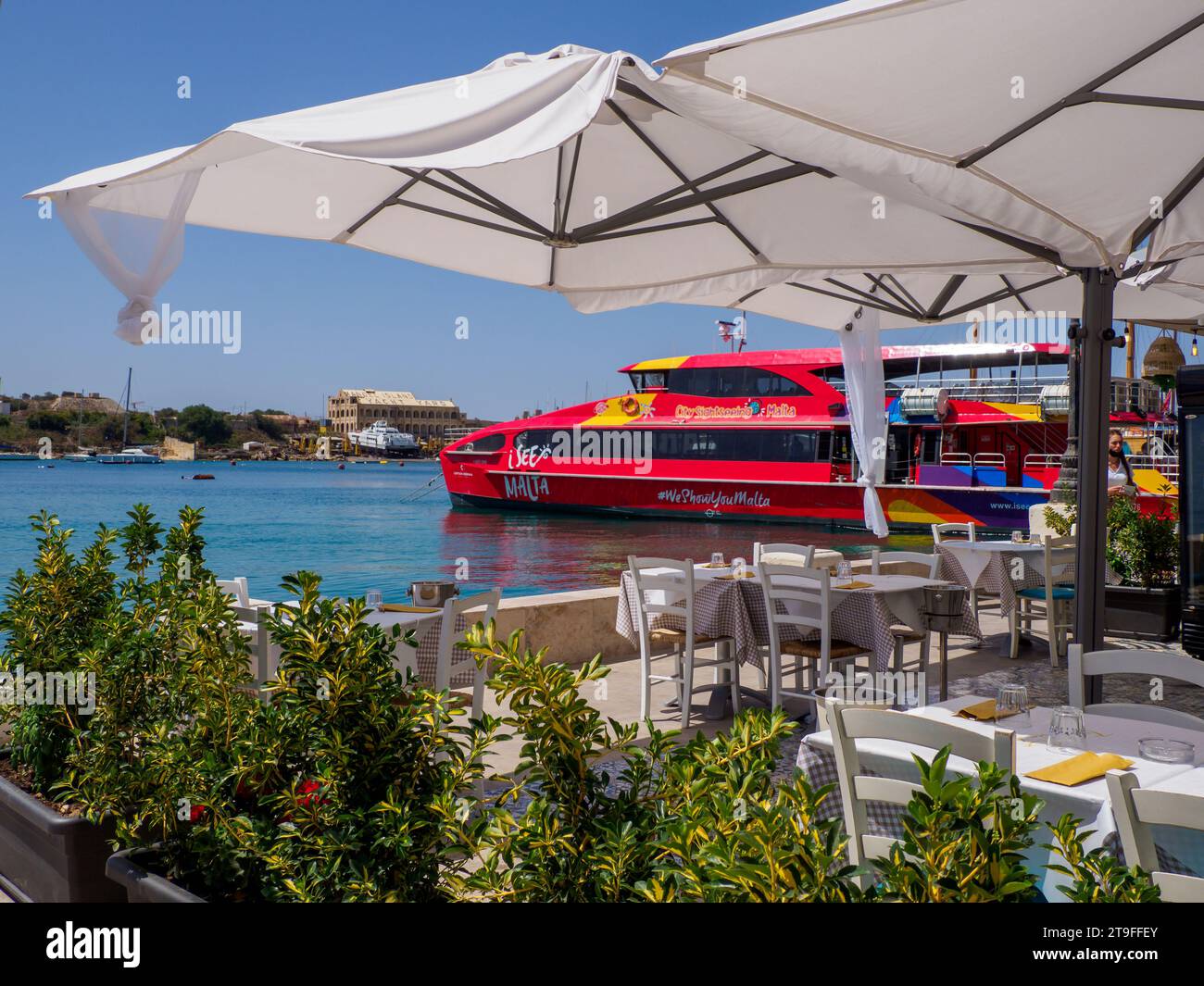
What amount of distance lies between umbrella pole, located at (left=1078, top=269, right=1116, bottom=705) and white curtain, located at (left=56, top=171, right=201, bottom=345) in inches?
140

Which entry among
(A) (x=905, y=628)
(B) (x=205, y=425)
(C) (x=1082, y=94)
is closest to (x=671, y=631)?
(A) (x=905, y=628)

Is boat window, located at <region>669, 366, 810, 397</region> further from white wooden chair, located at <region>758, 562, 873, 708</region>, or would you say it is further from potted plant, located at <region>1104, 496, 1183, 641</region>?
white wooden chair, located at <region>758, 562, 873, 708</region>

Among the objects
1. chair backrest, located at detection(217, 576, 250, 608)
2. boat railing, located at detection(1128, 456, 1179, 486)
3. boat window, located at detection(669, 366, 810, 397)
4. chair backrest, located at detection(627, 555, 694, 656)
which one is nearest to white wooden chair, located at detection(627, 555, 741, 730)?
chair backrest, located at detection(627, 555, 694, 656)

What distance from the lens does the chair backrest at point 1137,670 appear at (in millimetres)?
2943

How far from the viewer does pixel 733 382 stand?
99.1 ft

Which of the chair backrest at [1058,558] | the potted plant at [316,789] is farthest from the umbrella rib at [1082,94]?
the chair backrest at [1058,558]

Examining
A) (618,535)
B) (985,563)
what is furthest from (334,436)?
(985,563)

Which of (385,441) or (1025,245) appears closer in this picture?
(1025,245)

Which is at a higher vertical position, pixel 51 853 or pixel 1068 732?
pixel 1068 732

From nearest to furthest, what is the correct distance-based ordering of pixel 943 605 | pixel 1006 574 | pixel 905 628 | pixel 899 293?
pixel 943 605, pixel 899 293, pixel 905 628, pixel 1006 574

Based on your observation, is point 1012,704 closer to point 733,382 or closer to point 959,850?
point 959,850

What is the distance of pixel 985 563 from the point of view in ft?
25.2

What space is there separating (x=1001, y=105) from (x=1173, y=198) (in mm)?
1020

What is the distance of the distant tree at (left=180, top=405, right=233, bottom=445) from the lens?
11669 cm
